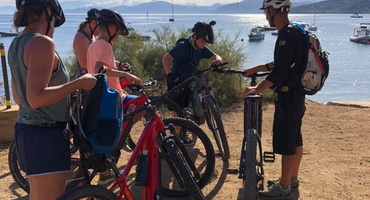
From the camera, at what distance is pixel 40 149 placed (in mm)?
2379

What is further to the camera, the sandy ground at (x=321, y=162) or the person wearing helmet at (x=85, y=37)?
the person wearing helmet at (x=85, y=37)

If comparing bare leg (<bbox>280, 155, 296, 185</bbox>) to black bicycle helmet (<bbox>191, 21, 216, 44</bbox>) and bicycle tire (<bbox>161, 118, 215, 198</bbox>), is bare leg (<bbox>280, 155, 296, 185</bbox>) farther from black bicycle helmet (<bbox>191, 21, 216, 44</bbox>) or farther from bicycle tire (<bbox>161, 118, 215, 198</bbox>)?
black bicycle helmet (<bbox>191, 21, 216, 44</bbox>)

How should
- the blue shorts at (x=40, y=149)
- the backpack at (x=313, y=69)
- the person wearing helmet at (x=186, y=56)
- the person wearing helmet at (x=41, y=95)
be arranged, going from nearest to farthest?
the person wearing helmet at (x=41, y=95) < the blue shorts at (x=40, y=149) < the backpack at (x=313, y=69) < the person wearing helmet at (x=186, y=56)

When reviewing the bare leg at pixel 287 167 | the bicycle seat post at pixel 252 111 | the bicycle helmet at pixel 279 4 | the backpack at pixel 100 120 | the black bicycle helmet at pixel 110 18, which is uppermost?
the bicycle helmet at pixel 279 4

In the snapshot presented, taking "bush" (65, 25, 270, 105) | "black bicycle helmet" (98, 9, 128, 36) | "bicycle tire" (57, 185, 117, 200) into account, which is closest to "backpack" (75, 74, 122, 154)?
"bicycle tire" (57, 185, 117, 200)

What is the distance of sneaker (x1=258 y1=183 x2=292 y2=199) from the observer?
13.0 ft

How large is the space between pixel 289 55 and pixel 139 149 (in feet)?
Result: 4.88

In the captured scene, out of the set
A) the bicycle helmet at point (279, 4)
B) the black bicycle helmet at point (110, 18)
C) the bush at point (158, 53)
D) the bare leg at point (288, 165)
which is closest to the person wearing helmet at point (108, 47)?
the black bicycle helmet at point (110, 18)

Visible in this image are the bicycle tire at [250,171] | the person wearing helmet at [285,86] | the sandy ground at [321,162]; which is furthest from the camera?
the sandy ground at [321,162]

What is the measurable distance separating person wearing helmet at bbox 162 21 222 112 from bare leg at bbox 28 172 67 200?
269cm

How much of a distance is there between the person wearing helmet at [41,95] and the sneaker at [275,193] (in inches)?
85.7

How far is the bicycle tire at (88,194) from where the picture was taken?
2467mm

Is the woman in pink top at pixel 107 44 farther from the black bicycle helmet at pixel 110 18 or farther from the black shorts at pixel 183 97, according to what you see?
the black shorts at pixel 183 97

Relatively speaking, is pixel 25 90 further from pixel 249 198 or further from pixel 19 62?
pixel 249 198
